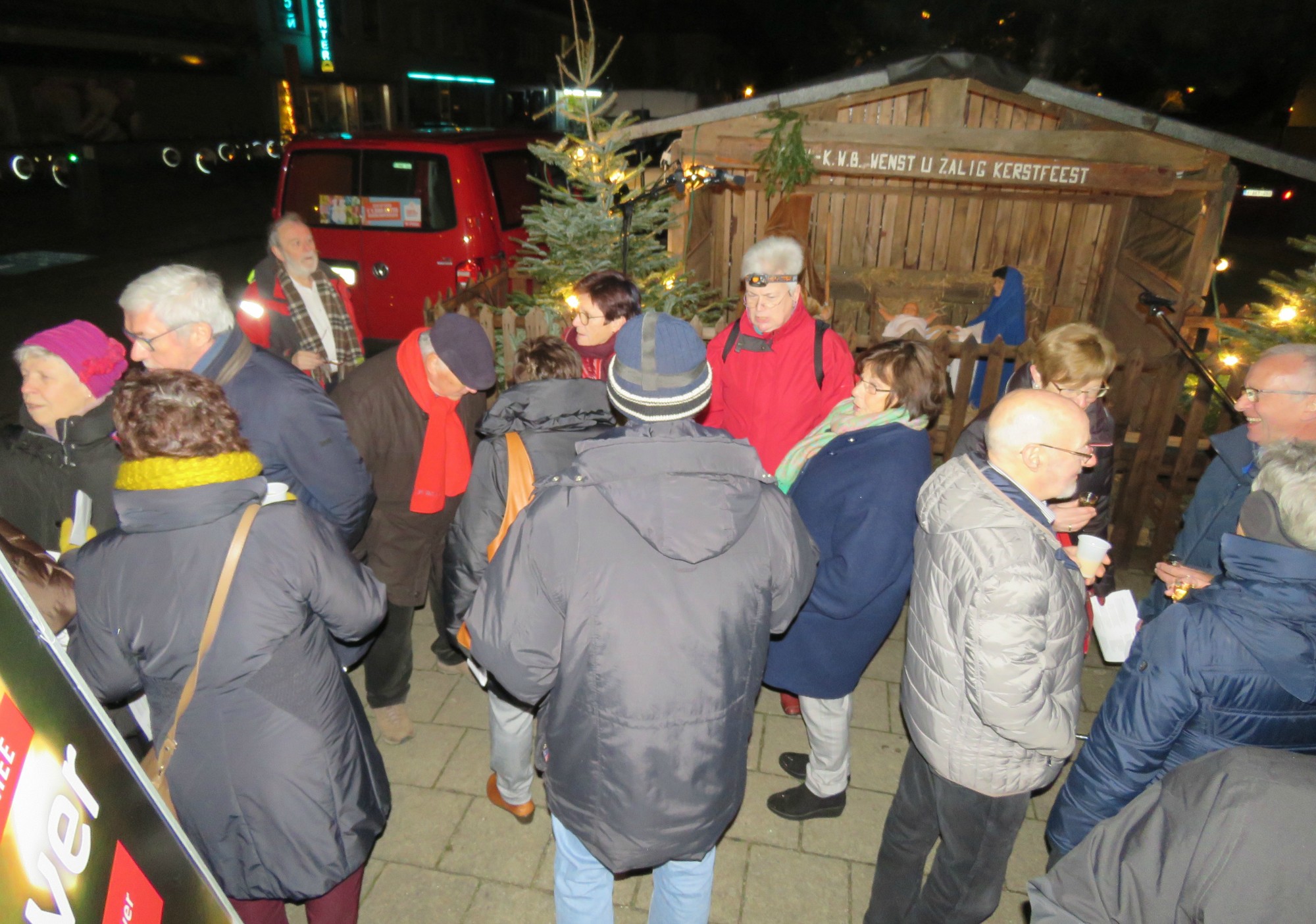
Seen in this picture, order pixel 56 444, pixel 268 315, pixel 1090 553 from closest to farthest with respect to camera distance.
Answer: pixel 1090 553
pixel 56 444
pixel 268 315

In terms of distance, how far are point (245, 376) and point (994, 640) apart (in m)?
2.67

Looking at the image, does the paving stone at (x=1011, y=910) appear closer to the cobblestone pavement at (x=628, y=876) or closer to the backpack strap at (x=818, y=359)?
the cobblestone pavement at (x=628, y=876)

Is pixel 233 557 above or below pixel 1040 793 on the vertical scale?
above

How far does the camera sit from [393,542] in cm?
338

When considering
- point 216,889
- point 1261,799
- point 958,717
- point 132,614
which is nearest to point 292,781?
point 216,889

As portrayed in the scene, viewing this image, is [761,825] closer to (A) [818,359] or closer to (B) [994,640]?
(B) [994,640]

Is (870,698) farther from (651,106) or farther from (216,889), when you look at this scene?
(651,106)

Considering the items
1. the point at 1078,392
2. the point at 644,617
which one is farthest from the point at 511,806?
the point at 1078,392

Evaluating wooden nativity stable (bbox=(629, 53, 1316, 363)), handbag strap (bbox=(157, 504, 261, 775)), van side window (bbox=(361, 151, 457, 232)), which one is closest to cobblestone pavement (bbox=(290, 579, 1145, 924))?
handbag strap (bbox=(157, 504, 261, 775))

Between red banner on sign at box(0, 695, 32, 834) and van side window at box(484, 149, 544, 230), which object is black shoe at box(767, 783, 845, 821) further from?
van side window at box(484, 149, 544, 230)

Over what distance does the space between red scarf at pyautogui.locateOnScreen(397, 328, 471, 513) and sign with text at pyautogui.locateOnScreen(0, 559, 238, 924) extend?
71.2 inches

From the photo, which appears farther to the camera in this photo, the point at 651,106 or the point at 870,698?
the point at 651,106

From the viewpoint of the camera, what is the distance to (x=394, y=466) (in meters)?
3.21

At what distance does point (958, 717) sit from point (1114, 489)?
397 cm
